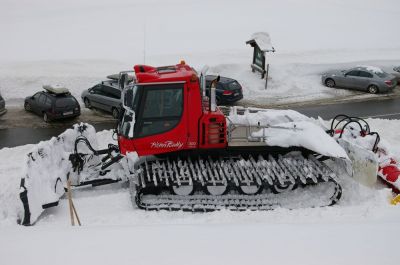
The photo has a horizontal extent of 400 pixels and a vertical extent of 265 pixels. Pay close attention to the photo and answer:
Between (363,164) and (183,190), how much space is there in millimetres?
4283

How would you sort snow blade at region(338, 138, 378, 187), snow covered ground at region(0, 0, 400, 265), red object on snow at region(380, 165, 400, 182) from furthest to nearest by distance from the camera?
1. red object on snow at region(380, 165, 400, 182)
2. snow blade at region(338, 138, 378, 187)
3. snow covered ground at region(0, 0, 400, 265)

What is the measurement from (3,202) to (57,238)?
11.8 feet

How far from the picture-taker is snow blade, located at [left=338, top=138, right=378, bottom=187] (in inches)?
395

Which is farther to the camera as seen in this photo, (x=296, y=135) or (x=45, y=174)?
(x=296, y=135)

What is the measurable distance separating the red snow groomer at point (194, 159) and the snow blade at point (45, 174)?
0.03 metres

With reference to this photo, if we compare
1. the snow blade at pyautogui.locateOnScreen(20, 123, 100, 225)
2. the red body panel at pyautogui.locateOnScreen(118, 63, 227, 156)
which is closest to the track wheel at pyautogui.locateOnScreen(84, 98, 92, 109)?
the snow blade at pyautogui.locateOnScreen(20, 123, 100, 225)

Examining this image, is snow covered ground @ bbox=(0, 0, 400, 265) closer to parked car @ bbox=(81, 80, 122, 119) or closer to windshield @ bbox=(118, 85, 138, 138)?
windshield @ bbox=(118, 85, 138, 138)

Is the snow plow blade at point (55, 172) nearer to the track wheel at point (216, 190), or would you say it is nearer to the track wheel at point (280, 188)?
the track wheel at point (216, 190)

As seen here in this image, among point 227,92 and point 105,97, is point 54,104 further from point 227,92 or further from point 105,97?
point 227,92

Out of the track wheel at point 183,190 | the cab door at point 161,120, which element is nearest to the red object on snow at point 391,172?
the track wheel at point 183,190

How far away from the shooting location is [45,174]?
10086 mm

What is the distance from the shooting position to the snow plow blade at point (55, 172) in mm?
9172

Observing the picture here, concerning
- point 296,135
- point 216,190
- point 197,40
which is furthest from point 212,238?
point 197,40

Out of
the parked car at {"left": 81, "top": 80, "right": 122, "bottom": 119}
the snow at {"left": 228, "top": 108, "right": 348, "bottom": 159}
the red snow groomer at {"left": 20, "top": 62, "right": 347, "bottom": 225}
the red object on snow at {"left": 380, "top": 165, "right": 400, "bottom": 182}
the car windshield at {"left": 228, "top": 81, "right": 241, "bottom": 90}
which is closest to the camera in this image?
the red snow groomer at {"left": 20, "top": 62, "right": 347, "bottom": 225}
